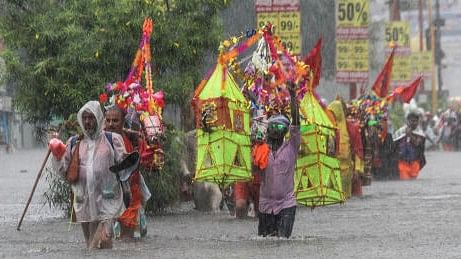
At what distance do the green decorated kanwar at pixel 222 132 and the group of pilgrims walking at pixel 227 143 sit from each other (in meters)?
0.01

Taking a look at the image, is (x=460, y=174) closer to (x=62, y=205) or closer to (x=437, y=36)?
(x=62, y=205)

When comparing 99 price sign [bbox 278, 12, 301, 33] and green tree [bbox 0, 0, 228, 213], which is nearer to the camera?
green tree [bbox 0, 0, 228, 213]

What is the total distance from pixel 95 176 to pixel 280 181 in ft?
6.66

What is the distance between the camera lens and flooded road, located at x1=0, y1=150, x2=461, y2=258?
12.9 m

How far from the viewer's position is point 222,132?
1486cm

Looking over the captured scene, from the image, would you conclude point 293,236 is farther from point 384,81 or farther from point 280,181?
point 384,81

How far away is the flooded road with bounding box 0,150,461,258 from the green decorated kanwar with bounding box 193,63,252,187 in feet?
2.19

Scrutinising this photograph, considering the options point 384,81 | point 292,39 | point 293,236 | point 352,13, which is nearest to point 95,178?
point 293,236

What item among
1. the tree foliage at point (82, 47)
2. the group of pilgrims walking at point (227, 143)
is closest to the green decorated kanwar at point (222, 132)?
the group of pilgrims walking at point (227, 143)

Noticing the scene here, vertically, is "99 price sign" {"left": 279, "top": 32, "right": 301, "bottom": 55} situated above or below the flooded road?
above

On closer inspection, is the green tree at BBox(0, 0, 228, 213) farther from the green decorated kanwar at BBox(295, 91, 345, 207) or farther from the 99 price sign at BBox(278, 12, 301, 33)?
the 99 price sign at BBox(278, 12, 301, 33)

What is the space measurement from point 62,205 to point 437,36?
227 feet

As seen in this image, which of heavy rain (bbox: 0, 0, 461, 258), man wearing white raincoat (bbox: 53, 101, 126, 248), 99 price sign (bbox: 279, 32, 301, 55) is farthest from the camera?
99 price sign (bbox: 279, 32, 301, 55)

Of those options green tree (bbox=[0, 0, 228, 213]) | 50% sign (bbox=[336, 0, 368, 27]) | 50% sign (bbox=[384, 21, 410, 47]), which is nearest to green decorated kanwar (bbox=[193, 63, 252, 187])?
green tree (bbox=[0, 0, 228, 213])
